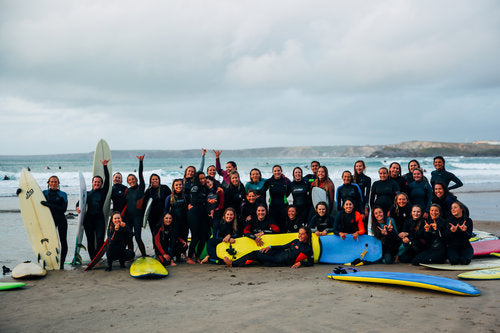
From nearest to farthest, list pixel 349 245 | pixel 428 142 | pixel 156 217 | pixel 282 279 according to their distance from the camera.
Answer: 1. pixel 282 279
2. pixel 349 245
3. pixel 156 217
4. pixel 428 142

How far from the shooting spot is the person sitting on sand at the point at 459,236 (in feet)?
17.9

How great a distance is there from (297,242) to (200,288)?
1748 millimetres

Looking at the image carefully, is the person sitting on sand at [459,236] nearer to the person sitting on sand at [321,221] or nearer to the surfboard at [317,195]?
the person sitting on sand at [321,221]

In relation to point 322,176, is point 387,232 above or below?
below

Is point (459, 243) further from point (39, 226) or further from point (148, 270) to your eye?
point (39, 226)

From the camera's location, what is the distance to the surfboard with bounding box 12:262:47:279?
5262 mm

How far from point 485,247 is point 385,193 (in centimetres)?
172

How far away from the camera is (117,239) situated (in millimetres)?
5816

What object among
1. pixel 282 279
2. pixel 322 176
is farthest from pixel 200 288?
pixel 322 176

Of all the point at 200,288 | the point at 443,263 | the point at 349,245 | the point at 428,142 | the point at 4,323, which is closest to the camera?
the point at 4,323

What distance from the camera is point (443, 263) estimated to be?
18.5 feet

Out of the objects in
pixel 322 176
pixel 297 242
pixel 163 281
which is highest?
pixel 322 176

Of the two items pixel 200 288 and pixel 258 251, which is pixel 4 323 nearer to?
pixel 200 288

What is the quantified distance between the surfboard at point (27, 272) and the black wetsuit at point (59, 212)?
22.2 inches
